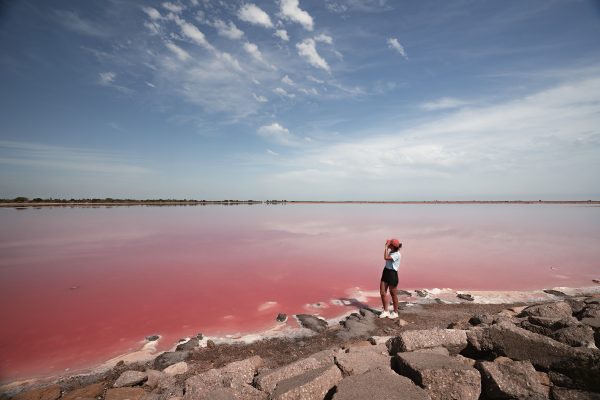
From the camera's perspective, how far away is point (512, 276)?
1216cm

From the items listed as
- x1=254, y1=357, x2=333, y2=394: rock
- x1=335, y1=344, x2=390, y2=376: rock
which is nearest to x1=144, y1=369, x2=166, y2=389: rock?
x1=254, y1=357, x2=333, y2=394: rock

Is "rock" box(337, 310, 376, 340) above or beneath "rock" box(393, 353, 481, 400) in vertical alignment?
beneath

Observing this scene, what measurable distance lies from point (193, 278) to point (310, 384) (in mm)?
8668

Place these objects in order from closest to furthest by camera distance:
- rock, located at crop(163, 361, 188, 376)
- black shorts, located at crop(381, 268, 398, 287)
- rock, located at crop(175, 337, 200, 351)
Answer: rock, located at crop(163, 361, 188, 376) < rock, located at crop(175, 337, 200, 351) < black shorts, located at crop(381, 268, 398, 287)

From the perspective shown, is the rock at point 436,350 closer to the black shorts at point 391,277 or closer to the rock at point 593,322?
the black shorts at point 391,277

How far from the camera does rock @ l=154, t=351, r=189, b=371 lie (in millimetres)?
5745

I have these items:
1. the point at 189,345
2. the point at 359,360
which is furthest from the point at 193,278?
the point at 359,360

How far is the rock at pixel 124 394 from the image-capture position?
14.9 ft

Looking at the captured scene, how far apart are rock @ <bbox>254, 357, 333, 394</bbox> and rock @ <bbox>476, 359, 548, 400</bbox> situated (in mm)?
2151

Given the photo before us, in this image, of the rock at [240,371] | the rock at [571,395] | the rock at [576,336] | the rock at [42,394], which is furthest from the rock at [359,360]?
the rock at [42,394]

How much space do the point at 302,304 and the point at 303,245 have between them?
9.61m

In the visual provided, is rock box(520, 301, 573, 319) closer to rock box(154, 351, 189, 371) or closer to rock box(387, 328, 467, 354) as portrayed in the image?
rock box(387, 328, 467, 354)

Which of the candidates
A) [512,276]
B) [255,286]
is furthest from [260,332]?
[512,276]

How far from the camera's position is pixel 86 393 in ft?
15.5
